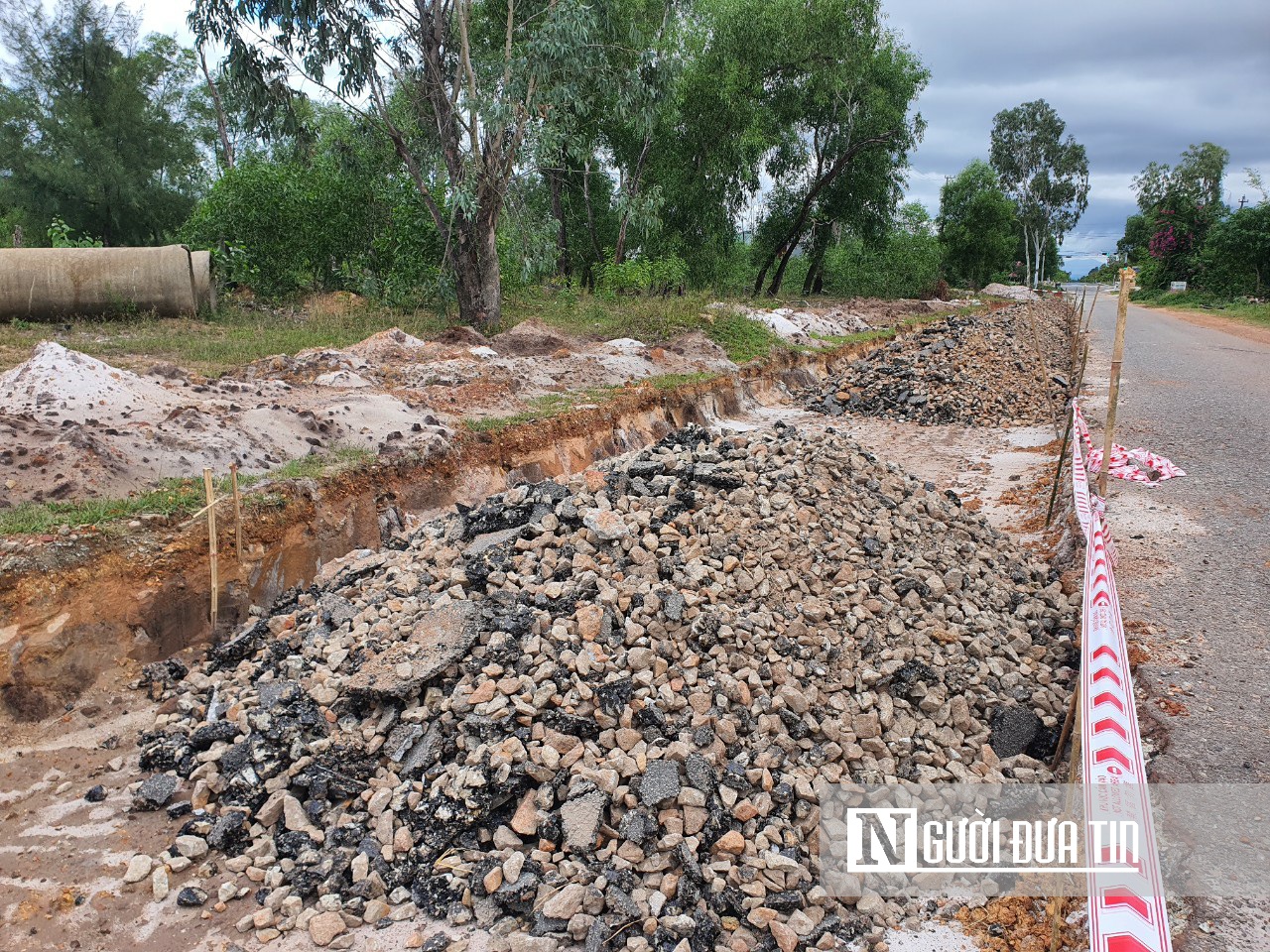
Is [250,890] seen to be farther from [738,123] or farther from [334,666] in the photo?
[738,123]

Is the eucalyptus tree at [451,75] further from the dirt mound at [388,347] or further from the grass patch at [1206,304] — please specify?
the grass patch at [1206,304]

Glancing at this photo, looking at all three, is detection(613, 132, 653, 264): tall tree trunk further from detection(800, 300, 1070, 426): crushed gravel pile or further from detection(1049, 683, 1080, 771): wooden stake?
detection(1049, 683, 1080, 771): wooden stake

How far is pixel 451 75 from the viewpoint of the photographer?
14.3 m

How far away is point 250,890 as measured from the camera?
3586 mm

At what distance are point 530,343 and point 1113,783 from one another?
11.7m

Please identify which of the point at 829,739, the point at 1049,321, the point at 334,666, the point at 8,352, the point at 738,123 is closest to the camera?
the point at 829,739

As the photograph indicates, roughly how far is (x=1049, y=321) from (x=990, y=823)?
25109 mm

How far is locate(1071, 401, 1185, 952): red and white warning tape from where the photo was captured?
2.20 m

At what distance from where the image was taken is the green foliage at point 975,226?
4238 centimetres

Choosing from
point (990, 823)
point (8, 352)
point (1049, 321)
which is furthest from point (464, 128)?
point (1049, 321)

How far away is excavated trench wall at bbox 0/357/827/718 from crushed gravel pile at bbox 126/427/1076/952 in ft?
1.41

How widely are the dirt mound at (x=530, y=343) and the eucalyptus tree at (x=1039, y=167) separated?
158 ft

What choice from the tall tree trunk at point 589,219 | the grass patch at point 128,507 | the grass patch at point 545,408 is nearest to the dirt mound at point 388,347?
the grass patch at point 545,408
